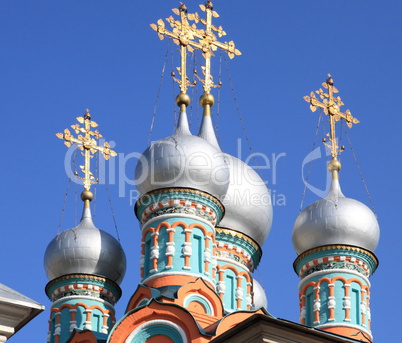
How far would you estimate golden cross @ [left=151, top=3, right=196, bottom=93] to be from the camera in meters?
19.7

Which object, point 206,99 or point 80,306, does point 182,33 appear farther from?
point 80,306

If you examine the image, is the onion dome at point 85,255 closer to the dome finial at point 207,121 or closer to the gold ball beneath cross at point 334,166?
the dome finial at point 207,121

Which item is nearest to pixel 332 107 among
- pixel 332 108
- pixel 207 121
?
pixel 332 108

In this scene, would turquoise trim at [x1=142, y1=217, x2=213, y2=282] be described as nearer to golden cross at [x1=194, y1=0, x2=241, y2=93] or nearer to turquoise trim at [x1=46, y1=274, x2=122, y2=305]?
turquoise trim at [x1=46, y1=274, x2=122, y2=305]

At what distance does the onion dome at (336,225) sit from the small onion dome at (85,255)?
8.41ft

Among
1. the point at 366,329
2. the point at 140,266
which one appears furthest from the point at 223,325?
the point at 366,329

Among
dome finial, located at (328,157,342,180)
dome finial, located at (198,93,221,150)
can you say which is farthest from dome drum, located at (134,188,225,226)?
dome finial, located at (328,157,342,180)

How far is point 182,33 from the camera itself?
19984mm

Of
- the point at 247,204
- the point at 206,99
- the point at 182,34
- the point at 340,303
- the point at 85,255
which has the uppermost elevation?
the point at 182,34

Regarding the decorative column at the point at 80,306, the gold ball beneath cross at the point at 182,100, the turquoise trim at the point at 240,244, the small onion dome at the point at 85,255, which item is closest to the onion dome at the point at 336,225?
the turquoise trim at the point at 240,244

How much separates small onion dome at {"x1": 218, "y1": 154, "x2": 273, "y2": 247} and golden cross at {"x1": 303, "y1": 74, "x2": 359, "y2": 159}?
155 centimetres

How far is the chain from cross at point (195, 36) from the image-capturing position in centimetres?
1986

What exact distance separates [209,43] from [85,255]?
139 inches

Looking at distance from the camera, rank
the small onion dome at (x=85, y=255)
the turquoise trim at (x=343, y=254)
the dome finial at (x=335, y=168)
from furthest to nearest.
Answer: the dome finial at (x=335, y=168) → the small onion dome at (x=85, y=255) → the turquoise trim at (x=343, y=254)
